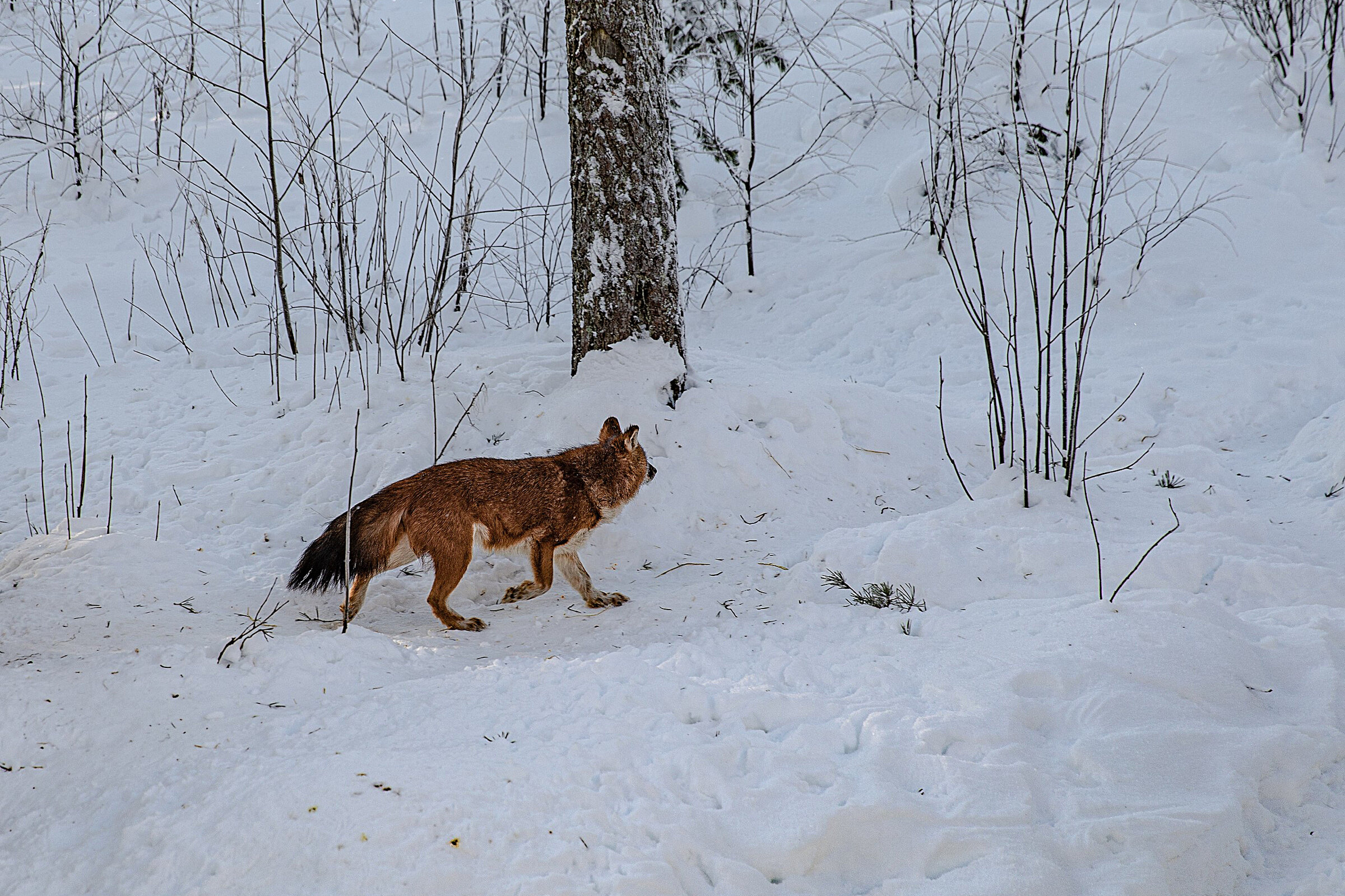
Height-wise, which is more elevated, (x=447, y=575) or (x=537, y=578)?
(x=447, y=575)

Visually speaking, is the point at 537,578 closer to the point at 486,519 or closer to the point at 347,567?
the point at 486,519

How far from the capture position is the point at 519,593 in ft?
16.5

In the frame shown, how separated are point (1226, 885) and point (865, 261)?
9.22 meters

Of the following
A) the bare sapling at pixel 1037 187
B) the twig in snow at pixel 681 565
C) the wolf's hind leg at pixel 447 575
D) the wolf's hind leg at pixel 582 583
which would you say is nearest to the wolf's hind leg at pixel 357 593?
the wolf's hind leg at pixel 447 575

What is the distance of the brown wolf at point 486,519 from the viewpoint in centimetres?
456

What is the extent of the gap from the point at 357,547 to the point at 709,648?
6.40ft

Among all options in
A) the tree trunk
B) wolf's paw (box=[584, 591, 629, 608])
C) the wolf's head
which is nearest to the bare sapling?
the tree trunk

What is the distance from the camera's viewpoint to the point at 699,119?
40.4ft

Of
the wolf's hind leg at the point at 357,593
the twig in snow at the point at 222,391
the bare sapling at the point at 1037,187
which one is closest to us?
the wolf's hind leg at the point at 357,593

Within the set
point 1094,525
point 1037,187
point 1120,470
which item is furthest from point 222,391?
point 1037,187

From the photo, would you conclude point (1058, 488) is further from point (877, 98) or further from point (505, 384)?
point (877, 98)

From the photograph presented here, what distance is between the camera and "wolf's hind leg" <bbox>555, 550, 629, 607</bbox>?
4.86 metres

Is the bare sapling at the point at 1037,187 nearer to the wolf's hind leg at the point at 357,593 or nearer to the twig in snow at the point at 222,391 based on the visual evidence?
the wolf's hind leg at the point at 357,593

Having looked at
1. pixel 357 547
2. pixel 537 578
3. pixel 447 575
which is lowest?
pixel 537 578
